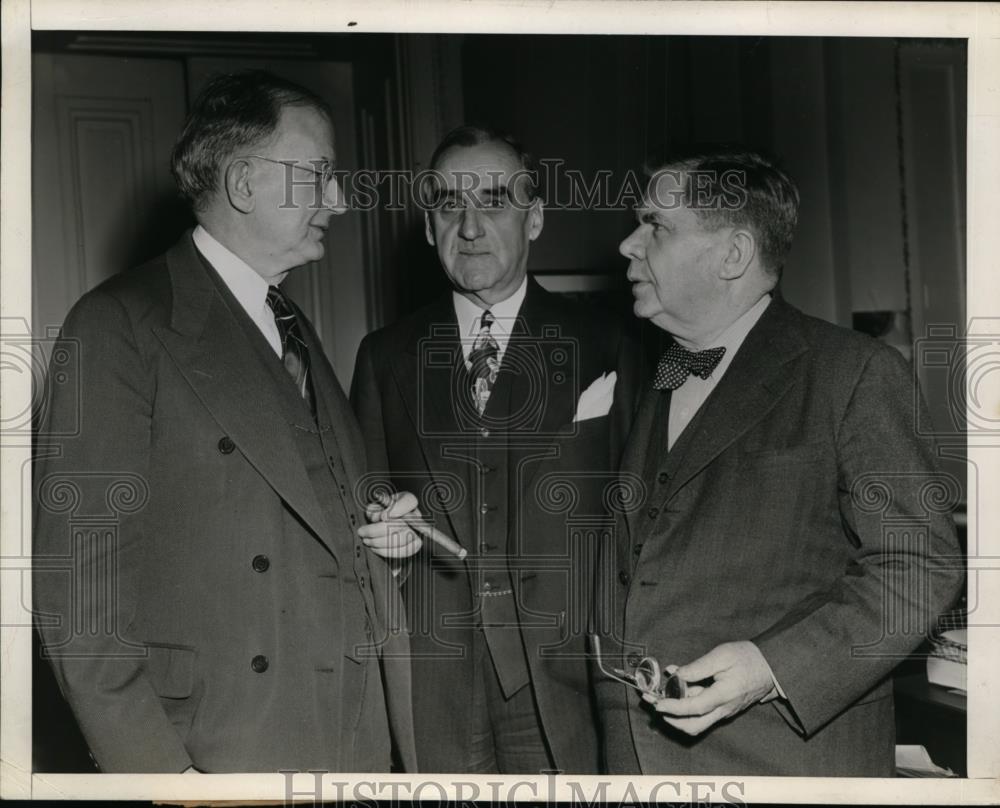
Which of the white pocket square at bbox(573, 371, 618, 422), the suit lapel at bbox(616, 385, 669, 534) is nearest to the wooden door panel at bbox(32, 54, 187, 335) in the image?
the white pocket square at bbox(573, 371, 618, 422)

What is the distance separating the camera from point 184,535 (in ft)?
6.56

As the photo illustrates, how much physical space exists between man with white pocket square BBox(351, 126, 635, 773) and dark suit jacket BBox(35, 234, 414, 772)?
0.83 feet

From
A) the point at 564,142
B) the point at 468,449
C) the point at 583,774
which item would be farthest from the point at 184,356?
the point at 583,774

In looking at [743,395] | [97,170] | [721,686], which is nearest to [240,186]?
[97,170]

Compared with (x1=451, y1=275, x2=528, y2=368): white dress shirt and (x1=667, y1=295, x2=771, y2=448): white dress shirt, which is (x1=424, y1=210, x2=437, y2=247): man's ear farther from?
(x1=667, y1=295, x2=771, y2=448): white dress shirt

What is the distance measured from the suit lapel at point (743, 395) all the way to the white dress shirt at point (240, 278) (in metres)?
0.84

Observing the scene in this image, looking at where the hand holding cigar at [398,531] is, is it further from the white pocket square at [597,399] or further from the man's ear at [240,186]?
the man's ear at [240,186]

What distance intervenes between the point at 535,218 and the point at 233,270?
2.14ft

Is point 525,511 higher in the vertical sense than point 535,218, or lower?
lower

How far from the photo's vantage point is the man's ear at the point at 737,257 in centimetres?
209

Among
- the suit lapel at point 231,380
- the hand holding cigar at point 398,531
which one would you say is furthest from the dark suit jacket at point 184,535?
the hand holding cigar at point 398,531

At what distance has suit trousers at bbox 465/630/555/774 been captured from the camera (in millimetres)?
2164

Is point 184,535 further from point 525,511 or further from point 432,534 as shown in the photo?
point 525,511

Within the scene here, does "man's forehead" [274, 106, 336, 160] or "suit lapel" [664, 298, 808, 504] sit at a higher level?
"man's forehead" [274, 106, 336, 160]
